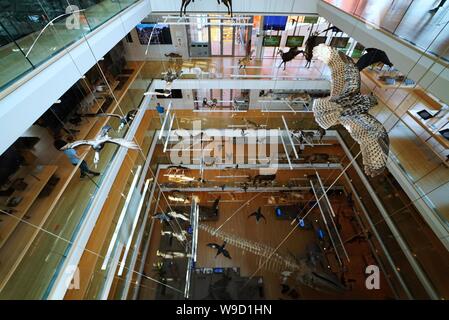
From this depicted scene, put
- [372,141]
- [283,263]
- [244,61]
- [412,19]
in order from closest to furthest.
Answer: [372,141], [412,19], [283,263], [244,61]

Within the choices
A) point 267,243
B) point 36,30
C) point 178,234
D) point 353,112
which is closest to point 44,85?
point 36,30

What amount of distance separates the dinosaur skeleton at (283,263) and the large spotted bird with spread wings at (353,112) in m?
5.20

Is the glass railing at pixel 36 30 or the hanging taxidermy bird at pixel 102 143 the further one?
the hanging taxidermy bird at pixel 102 143

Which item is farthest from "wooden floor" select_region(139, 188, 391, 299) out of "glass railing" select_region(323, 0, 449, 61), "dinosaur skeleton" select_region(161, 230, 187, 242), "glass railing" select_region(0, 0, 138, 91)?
"glass railing" select_region(0, 0, 138, 91)

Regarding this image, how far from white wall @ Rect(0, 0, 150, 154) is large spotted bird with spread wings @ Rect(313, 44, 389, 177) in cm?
403

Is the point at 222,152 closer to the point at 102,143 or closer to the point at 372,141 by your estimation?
the point at 102,143

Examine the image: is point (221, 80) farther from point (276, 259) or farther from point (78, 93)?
point (276, 259)

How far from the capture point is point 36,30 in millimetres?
3715

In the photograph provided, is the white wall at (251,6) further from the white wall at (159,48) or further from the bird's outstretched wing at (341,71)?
the bird's outstretched wing at (341,71)

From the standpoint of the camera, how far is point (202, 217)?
8.65 meters

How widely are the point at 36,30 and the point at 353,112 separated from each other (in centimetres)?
546

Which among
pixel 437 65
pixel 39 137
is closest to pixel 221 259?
pixel 39 137

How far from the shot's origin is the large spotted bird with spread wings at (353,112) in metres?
2.36

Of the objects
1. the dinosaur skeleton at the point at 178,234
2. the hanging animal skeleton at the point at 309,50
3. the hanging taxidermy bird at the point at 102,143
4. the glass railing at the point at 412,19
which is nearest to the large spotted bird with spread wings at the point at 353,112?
the glass railing at the point at 412,19
